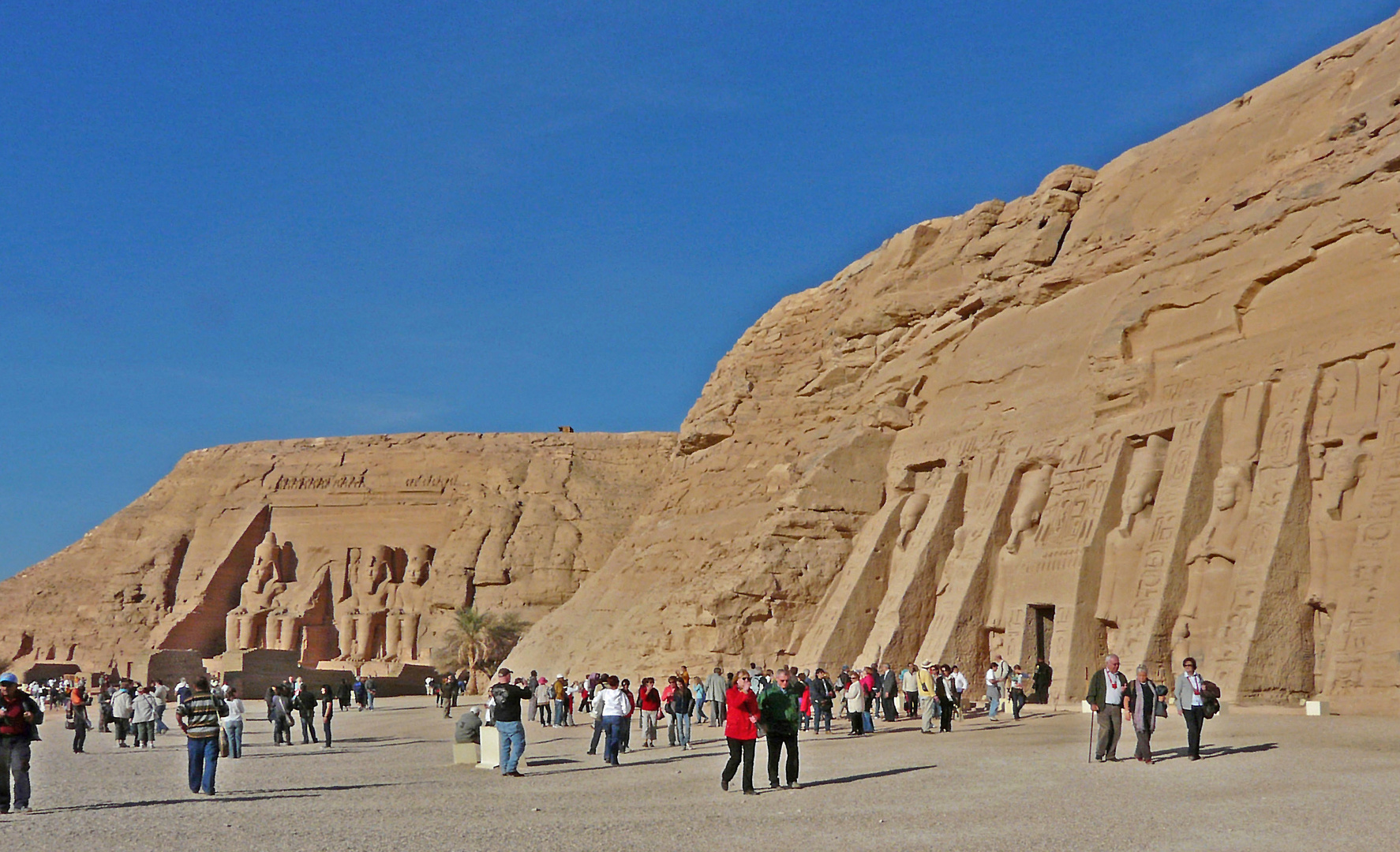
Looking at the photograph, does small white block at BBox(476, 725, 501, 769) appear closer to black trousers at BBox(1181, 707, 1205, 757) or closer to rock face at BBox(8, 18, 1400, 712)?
black trousers at BBox(1181, 707, 1205, 757)

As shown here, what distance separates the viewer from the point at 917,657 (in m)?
25.3

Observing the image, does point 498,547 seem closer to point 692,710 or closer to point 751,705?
point 692,710

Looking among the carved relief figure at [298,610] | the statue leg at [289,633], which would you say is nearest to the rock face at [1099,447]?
the statue leg at [289,633]

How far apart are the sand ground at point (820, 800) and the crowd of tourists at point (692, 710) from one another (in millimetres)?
346

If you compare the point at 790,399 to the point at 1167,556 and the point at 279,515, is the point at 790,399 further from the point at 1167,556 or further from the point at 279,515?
the point at 279,515

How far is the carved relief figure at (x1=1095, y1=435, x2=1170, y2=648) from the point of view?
21609 mm

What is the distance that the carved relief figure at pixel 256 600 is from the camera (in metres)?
51.4

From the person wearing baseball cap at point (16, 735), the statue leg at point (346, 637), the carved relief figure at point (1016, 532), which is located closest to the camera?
the person wearing baseball cap at point (16, 735)

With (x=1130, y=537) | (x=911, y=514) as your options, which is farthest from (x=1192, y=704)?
(x=911, y=514)

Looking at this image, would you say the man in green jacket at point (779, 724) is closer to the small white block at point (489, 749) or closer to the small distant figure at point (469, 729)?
the small white block at point (489, 749)

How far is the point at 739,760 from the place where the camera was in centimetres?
1147

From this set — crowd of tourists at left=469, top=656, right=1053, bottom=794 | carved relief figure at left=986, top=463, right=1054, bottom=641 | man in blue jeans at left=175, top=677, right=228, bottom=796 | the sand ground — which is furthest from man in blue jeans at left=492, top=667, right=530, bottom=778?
carved relief figure at left=986, top=463, right=1054, bottom=641

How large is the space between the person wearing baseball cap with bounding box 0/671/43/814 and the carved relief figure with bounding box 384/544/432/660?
38.4m

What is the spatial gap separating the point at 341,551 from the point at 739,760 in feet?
146
